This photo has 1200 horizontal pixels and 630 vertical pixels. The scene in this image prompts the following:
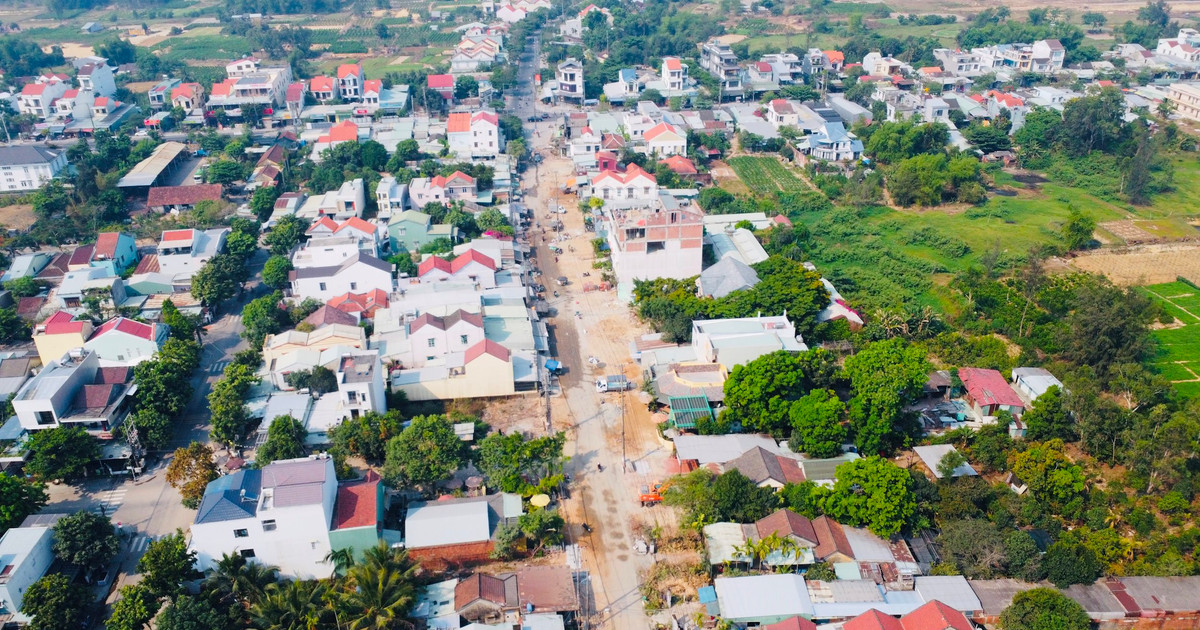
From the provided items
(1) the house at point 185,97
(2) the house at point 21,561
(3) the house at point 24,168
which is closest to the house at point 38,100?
(1) the house at point 185,97

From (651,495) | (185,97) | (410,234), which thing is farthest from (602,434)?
(185,97)

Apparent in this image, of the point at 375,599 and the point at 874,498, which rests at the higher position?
the point at 874,498

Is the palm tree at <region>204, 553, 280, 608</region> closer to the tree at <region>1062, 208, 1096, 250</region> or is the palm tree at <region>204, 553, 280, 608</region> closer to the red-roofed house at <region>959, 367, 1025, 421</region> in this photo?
the red-roofed house at <region>959, 367, 1025, 421</region>

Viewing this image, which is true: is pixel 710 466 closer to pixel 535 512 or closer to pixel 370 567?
pixel 535 512

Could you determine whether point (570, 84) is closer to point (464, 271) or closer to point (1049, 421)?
point (464, 271)

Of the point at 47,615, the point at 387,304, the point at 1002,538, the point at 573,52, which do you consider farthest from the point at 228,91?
the point at 1002,538

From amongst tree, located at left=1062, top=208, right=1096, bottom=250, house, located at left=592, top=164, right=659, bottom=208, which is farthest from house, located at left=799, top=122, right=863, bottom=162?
tree, located at left=1062, top=208, right=1096, bottom=250
